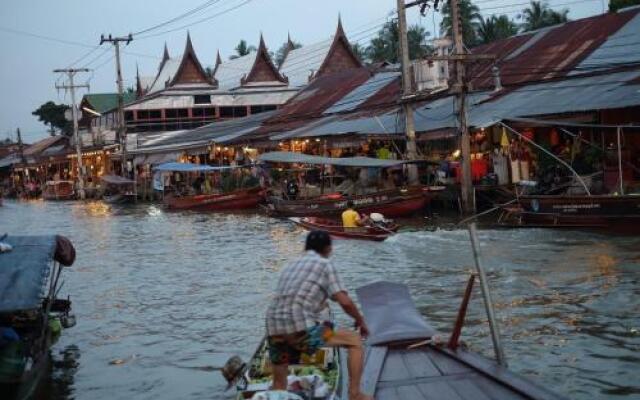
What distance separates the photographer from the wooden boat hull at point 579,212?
1633 cm

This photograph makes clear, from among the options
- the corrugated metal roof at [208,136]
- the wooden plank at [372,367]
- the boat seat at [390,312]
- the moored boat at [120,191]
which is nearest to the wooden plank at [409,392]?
the wooden plank at [372,367]

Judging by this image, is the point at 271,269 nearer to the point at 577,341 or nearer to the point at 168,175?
the point at 577,341

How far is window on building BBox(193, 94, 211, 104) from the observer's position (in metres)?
51.4

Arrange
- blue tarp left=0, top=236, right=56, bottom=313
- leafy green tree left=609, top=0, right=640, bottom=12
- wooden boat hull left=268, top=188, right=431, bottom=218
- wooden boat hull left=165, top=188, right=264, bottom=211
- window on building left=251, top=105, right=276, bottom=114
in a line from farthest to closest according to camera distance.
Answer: window on building left=251, top=105, right=276, bottom=114, wooden boat hull left=165, top=188, right=264, bottom=211, leafy green tree left=609, top=0, right=640, bottom=12, wooden boat hull left=268, top=188, right=431, bottom=218, blue tarp left=0, top=236, right=56, bottom=313

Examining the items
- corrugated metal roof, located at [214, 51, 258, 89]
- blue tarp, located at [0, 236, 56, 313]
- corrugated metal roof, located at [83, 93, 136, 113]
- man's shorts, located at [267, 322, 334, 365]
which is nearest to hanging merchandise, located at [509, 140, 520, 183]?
blue tarp, located at [0, 236, 56, 313]

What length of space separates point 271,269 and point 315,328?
1060 cm

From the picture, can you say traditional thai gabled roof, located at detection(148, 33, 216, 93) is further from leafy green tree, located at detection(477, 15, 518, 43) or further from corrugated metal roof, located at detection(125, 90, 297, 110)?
leafy green tree, located at detection(477, 15, 518, 43)

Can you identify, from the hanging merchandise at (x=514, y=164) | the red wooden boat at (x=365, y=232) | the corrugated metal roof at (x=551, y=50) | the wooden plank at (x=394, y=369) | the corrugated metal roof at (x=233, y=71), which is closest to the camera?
the wooden plank at (x=394, y=369)

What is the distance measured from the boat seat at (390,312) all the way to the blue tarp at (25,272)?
3.46m

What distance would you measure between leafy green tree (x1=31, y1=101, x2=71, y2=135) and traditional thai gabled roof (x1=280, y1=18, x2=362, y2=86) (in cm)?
3343

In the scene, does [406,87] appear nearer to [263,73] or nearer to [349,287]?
[349,287]

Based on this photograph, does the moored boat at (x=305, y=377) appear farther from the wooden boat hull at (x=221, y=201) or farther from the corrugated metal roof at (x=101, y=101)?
the corrugated metal roof at (x=101, y=101)

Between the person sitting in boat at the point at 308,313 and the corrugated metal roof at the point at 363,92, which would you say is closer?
the person sitting in boat at the point at 308,313

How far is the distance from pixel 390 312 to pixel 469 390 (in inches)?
71.1
